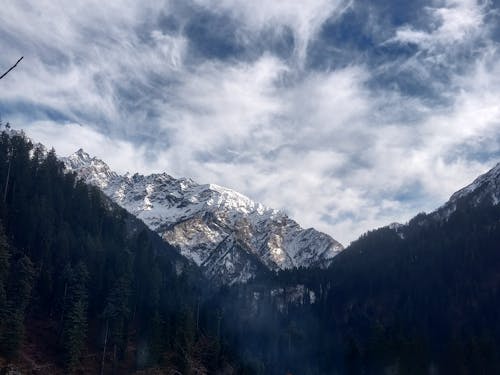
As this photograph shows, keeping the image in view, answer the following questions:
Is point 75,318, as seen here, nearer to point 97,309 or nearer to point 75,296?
point 75,296

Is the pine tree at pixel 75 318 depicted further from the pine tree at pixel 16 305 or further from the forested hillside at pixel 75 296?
the pine tree at pixel 16 305

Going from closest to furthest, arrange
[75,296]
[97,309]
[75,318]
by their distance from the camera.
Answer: [75,318] → [75,296] → [97,309]

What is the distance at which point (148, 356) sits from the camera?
86938 millimetres

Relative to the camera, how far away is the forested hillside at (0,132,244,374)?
79.9 meters

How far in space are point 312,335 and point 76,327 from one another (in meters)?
134

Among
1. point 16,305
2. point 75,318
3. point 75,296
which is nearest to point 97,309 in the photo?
point 75,296

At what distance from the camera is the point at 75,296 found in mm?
90438

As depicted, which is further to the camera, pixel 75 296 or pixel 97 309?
pixel 97 309

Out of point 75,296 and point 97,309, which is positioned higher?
point 75,296

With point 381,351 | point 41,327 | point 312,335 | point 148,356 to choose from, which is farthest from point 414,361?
point 312,335

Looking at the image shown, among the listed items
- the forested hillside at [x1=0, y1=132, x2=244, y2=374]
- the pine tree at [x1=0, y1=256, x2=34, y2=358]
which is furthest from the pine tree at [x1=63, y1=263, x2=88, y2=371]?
the pine tree at [x1=0, y1=256, x2=34, y2=358]

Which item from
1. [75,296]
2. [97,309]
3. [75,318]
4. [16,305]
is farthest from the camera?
[97,309]

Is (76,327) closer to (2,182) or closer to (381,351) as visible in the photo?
(2,182)

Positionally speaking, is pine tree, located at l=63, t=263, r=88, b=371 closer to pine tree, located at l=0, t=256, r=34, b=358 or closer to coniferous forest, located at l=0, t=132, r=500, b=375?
coniferous forest, located at l=0, t=132, r=500, b=375
